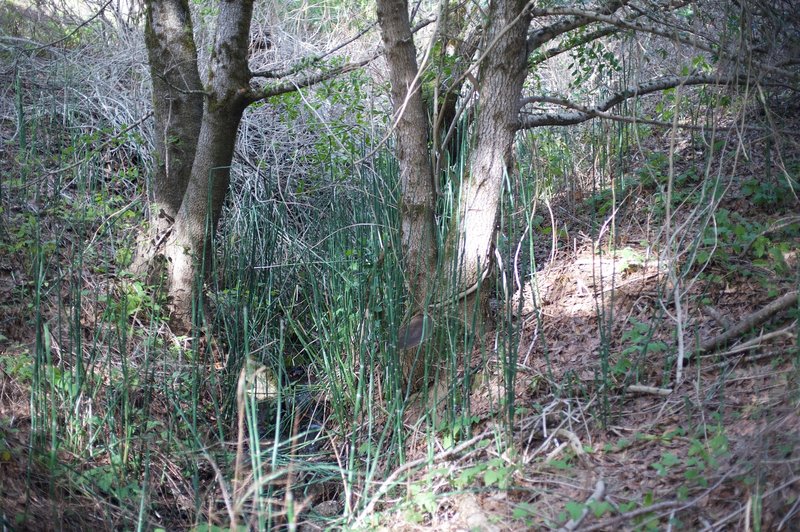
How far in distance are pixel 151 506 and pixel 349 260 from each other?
127 centimetres

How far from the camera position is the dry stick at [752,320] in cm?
214

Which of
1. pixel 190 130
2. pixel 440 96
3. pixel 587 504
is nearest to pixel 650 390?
pixel 587 504

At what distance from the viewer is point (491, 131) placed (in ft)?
8.63

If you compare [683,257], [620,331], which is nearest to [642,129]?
[683,257]

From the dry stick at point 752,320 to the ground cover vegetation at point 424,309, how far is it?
0.01 meters

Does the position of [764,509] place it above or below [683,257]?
below

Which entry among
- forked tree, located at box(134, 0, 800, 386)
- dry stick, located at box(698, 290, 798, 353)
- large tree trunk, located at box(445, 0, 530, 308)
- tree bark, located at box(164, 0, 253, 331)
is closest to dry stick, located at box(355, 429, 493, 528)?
forked tree, located at box(134, 0, 800, 386)

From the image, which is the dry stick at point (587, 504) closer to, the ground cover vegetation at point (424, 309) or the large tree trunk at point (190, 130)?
the ground cover vegetation at point (424, 309)

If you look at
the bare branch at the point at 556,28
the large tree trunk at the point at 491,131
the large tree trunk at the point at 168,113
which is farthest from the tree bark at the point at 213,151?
the bare branch at the point at 556,28

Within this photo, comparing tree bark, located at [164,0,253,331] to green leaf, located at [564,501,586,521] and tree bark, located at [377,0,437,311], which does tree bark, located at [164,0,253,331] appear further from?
green leaf, located at [564,501,586,521]

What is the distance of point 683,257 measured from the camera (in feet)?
9.13

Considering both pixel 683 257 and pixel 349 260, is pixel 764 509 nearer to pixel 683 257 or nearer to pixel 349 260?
pixel 683 257

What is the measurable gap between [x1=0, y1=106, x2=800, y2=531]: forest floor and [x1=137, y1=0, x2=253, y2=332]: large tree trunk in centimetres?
69

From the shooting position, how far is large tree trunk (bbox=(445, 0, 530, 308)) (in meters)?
2.57
